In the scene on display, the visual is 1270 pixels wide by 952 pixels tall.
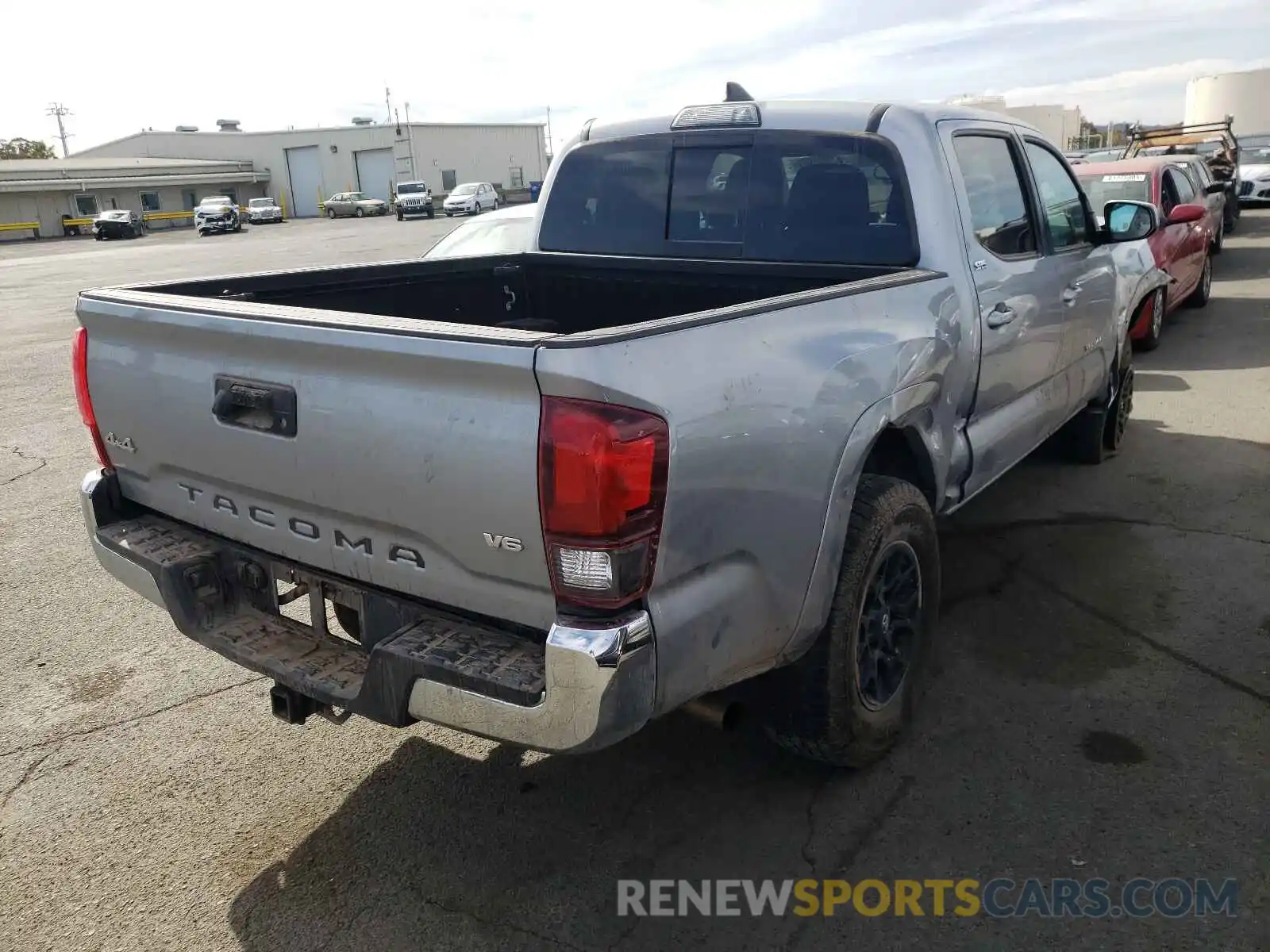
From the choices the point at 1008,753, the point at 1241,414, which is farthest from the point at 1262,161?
the point at 1008,753

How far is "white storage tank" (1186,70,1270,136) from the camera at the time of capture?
142ft

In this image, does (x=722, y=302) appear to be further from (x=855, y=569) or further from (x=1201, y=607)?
(x=1201, y=607)

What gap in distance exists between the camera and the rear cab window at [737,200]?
373cm

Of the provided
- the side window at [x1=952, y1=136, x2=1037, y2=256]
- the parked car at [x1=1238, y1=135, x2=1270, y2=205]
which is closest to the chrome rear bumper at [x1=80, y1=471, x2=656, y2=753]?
the side window at [x1=952, y1=136, x2=1037, y2=256]

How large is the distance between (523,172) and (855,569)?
3415 inches

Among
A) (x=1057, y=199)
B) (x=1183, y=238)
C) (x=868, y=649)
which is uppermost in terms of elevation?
(x=1057, y=199)

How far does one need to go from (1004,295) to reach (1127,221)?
5.08 feet

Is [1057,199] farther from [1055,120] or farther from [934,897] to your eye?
[1055,120]

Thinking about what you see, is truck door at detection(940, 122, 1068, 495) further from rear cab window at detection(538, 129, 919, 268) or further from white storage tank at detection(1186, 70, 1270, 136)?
white storage tank at detection(1186, 70, 1270, 136)

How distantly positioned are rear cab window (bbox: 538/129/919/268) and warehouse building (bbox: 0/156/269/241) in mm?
64787

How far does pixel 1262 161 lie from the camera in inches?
1008

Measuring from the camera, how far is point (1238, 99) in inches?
1737

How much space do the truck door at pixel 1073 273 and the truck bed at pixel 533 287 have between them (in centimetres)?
139

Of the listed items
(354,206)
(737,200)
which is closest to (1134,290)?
(737,200)
